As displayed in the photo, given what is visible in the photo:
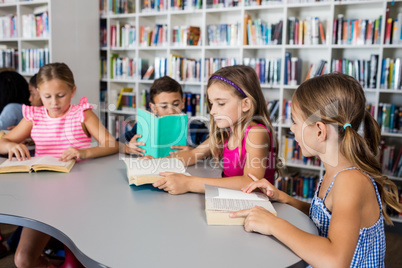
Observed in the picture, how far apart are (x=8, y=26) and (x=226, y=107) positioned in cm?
370

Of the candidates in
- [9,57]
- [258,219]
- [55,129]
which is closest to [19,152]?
[55,129]

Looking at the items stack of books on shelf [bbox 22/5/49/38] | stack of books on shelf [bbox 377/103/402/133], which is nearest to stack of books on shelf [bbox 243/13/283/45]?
stack of books on shelf [bbox 377/103/402/133]

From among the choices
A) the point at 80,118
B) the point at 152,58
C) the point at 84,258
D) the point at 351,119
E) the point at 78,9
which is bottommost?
the point at 84,258

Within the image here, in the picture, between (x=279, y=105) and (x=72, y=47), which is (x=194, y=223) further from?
(x=72, y=47)

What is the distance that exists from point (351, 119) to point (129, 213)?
2.33 feet

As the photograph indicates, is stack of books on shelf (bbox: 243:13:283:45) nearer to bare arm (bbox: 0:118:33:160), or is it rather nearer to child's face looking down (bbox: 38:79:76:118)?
child's face looking down (bbox: 38:79:76:118)

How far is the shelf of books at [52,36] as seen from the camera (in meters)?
3.71

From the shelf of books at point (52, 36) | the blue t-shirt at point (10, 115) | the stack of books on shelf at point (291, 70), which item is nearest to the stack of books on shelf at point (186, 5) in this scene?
the shelf of books at point (52, 36)

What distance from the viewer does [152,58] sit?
4.16 meters

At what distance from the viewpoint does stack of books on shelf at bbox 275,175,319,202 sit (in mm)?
3299

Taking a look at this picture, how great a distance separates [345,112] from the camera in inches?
41.9

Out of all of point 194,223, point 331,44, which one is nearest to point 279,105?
point 331,44

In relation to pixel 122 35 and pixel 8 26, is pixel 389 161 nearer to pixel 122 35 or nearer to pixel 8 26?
pixel 122 35

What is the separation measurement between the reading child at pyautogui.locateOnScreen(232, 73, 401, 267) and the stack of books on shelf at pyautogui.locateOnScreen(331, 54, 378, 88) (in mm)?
2068
